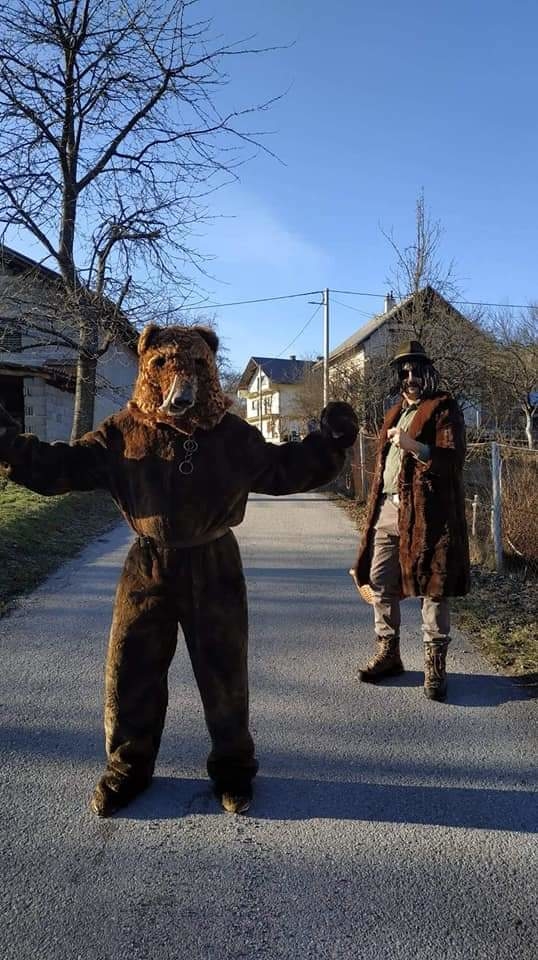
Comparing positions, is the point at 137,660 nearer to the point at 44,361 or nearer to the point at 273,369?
the point at 44,361

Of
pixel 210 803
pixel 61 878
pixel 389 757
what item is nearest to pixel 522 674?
pixel 389 757

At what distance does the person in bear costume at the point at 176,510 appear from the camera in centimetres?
247

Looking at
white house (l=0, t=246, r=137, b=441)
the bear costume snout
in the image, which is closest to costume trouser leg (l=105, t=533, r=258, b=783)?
the bear costume snout

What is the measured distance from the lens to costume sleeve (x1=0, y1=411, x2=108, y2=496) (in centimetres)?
250

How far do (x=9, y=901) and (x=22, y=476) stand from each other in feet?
4.59

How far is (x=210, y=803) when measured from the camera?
2.60 m

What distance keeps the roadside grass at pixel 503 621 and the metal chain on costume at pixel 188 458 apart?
98.1 inches

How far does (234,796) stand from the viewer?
8.39ft

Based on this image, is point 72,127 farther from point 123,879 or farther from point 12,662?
point 123,879

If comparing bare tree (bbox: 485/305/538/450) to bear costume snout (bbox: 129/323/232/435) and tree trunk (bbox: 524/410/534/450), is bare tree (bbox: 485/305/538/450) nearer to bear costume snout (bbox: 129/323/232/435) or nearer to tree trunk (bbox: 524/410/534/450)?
tree trunk (bbox: 524/410/534/450)

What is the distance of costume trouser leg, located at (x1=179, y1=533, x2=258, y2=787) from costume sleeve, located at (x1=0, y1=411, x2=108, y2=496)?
0.52m

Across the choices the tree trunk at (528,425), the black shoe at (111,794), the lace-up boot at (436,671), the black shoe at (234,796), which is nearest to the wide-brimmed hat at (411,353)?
the lace-up boot at (436,671)

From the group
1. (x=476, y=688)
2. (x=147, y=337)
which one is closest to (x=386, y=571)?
(x=476, y=688)

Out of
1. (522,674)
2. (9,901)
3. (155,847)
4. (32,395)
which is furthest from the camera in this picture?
(32,395)
